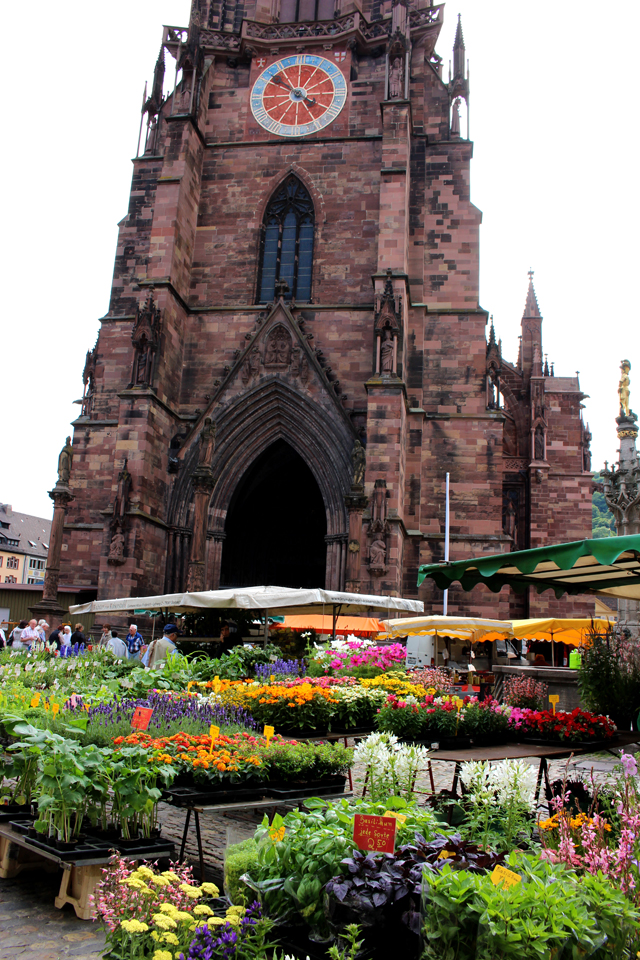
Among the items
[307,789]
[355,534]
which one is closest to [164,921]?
[307,789]

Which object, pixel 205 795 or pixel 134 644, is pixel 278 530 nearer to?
pixel 134 644

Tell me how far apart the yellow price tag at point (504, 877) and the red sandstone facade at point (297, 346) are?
1489 cm

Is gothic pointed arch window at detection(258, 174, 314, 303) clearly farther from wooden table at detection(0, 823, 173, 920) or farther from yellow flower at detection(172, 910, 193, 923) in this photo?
yellow flower at detection(172, 910, 193, 923)

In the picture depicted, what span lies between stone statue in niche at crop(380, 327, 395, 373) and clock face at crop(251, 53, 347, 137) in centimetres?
824

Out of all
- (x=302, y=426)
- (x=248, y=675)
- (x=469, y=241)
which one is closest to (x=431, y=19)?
(x=469, y=241)

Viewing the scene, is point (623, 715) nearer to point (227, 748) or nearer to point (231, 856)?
point (227, 748)

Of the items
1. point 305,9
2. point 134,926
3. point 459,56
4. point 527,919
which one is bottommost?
point 134,926

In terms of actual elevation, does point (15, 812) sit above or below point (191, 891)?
below

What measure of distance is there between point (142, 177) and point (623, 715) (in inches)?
874

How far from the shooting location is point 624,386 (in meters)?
16.3

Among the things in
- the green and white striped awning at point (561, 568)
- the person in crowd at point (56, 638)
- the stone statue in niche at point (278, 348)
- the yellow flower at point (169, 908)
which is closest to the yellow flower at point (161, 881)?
the yellow flower at point (169, 908)

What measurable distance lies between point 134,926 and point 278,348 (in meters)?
19.2

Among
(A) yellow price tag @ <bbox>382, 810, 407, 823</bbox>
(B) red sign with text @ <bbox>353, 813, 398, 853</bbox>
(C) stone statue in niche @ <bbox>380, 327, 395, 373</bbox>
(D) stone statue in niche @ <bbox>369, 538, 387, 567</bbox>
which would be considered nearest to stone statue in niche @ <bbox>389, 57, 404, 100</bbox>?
(C) stone statue in niche @ <bbox>380, 327, 395, 373</bbox>

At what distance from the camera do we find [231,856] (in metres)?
3.55
